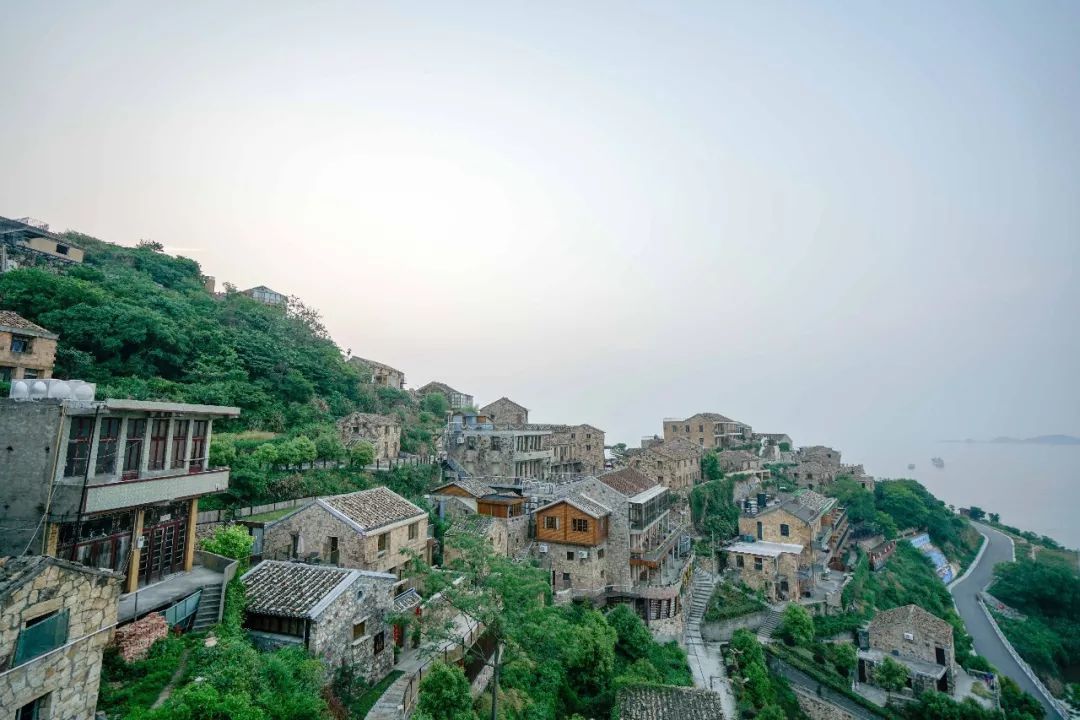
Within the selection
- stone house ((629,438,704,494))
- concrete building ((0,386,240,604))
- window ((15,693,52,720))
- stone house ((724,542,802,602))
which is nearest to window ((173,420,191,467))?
concrete building ((0,386,240,604))

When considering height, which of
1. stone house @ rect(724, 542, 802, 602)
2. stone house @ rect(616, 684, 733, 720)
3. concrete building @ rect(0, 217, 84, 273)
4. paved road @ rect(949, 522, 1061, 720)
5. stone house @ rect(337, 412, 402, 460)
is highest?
concrete building @ rect(0, 217, 84, 273)

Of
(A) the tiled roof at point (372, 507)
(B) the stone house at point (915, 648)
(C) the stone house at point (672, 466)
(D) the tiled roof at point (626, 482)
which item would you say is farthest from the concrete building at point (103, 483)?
(B) the stone house at point (915, 648)

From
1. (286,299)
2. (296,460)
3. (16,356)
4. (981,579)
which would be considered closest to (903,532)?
(981,579)

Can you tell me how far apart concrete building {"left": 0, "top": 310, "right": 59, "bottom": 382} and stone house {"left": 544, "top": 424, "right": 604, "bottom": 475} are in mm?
38794

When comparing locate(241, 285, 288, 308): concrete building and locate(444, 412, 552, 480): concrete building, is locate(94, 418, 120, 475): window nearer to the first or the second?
locate(444, 412, 552, 480): concrete building

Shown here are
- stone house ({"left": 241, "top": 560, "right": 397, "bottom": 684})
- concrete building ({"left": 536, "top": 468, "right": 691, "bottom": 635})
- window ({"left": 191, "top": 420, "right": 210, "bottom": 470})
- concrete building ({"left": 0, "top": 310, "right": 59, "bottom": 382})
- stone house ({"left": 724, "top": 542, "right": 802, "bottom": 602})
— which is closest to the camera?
stone house ({"left": 241, "top": 560, "right": 397, "bottom": 684})

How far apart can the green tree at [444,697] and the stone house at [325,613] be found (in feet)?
8.72

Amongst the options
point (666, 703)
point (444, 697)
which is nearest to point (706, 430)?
point (666, 703)

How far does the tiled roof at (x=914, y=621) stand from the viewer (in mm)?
32062

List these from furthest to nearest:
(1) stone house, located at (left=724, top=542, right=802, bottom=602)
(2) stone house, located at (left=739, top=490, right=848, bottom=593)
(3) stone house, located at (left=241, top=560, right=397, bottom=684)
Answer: (2) stone house, located at (left=739, top=490, right=848, bottom=593), (1) stone house, located at (left=724, top=542, right=802, bottom=602), (3) stone house, located at (left=241, top=560, right=397, bottom=684)

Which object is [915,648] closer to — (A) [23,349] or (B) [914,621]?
(B) [914,621]

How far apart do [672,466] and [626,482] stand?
15313 mm

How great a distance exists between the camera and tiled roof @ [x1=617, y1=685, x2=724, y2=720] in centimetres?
2031

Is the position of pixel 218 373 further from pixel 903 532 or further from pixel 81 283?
pixel 903 532
